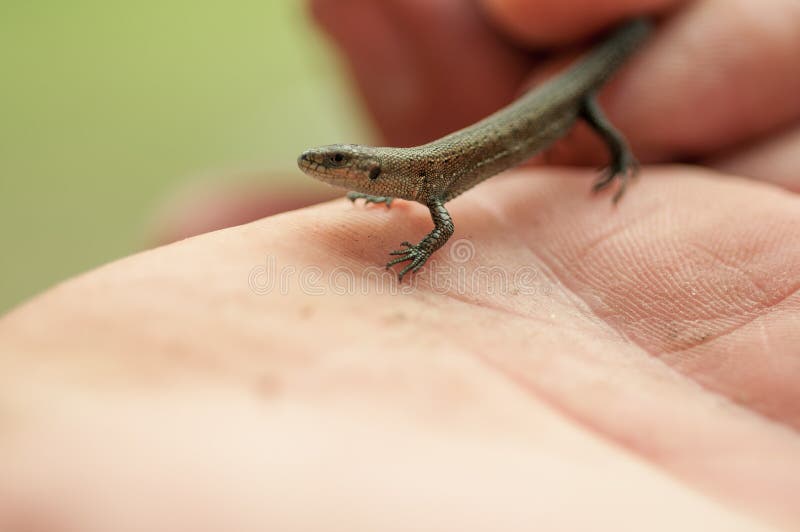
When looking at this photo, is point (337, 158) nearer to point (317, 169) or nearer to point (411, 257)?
point (317, 169)

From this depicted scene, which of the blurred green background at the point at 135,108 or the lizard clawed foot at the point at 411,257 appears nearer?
the lizard clawed foot at the point at 411,257

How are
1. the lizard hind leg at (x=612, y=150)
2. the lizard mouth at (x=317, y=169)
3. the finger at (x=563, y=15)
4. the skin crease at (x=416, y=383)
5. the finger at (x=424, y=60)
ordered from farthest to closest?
the finger at (x=424, y=60)
the finger at (x=563, y=15)
the lizard hind leg at (x=612, y=150)
the lizard mouth at (x=317, y=169)
the skin crease at (x=416, y=383)

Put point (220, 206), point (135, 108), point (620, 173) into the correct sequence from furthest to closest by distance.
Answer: point (135, 108)
point (220, 206)
point (620, 173)

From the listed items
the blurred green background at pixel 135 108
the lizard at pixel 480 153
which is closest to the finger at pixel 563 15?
the lizard at pixel 480 153

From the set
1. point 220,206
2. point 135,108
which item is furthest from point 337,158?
point 135,108

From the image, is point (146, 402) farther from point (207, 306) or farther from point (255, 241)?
point (255, 241)

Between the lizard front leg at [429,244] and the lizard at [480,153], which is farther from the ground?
the lizard at [480,153]

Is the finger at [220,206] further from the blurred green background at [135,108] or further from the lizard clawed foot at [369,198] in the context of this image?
the lizard clawed foot at [369,198]
